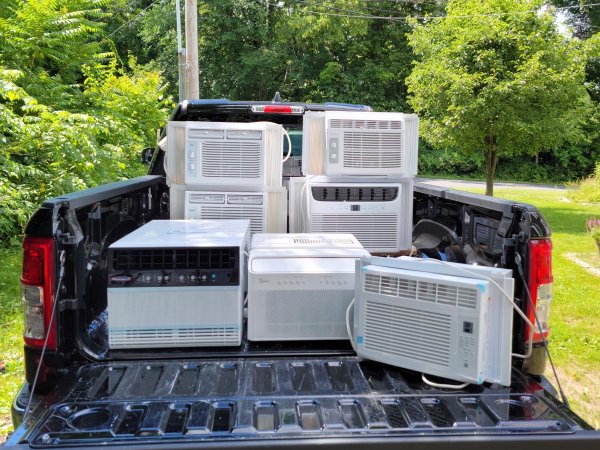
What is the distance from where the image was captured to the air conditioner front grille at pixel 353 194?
11.9ft

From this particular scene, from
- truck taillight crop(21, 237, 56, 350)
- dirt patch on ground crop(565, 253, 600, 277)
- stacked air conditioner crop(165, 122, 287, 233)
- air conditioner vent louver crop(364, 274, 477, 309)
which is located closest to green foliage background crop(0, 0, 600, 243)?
dirt patch on ground crop(565, 253, 600, 277)

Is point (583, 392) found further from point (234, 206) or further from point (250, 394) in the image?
point (250, 394)

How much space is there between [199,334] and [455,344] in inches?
43.0

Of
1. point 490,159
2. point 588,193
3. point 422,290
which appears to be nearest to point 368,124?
point 422,290

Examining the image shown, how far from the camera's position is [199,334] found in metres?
2.48

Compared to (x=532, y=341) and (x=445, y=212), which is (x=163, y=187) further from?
(x=532, y=341)

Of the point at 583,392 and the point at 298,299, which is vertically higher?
the point at 298,299

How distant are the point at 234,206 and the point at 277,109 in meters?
1.21

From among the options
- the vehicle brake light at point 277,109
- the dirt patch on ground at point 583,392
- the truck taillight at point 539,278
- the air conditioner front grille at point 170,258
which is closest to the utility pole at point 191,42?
the vehicle brake light at point 277,109

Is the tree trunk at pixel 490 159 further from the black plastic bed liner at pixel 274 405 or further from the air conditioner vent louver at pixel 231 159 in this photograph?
the black plastic bed liner at pixel 274 405

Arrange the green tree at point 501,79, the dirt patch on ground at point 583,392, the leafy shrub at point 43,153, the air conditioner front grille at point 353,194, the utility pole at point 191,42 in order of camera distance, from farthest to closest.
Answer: the green tree at point 501,79 < the utility pole at point 191,42 < the leafy shrub at point 43,153 < the dirt patch on ground at point 583,392 < the air conditioner front grille at point 353,194

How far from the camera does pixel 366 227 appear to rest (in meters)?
3.67

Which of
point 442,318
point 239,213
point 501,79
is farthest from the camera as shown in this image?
point 501,79

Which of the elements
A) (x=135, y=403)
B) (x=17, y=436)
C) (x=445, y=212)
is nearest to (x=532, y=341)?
(x=445, y=212)
